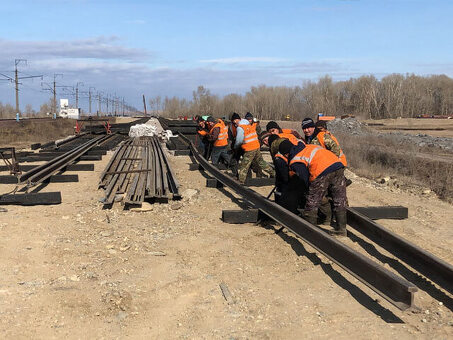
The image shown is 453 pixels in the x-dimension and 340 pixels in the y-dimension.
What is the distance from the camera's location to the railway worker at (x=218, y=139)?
35.8 ft

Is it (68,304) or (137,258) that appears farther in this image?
(137,258)

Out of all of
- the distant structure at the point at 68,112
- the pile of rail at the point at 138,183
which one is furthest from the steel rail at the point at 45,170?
the distant structure at the point at 68,112

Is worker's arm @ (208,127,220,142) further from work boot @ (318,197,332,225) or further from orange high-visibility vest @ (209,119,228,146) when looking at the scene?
work boot @ (318,197,332,225)

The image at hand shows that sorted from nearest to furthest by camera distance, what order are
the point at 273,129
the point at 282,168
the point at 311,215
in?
the point at 311,215 < the point at 282,168 < the point at 273,129

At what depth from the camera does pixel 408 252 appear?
4766 mm

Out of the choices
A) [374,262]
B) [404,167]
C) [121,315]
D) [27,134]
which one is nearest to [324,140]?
[374,262]

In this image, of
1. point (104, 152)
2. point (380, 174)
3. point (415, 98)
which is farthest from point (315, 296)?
point (415, 98)

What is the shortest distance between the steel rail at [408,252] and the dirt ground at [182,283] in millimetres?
146

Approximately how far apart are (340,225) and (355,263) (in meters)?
1.74

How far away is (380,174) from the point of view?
1306 centimetres

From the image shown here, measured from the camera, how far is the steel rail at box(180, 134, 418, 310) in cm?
341

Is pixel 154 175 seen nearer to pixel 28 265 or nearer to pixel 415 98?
pixel 28 265

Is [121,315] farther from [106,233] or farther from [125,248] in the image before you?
[106,233]

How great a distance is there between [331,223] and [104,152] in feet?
36.2
